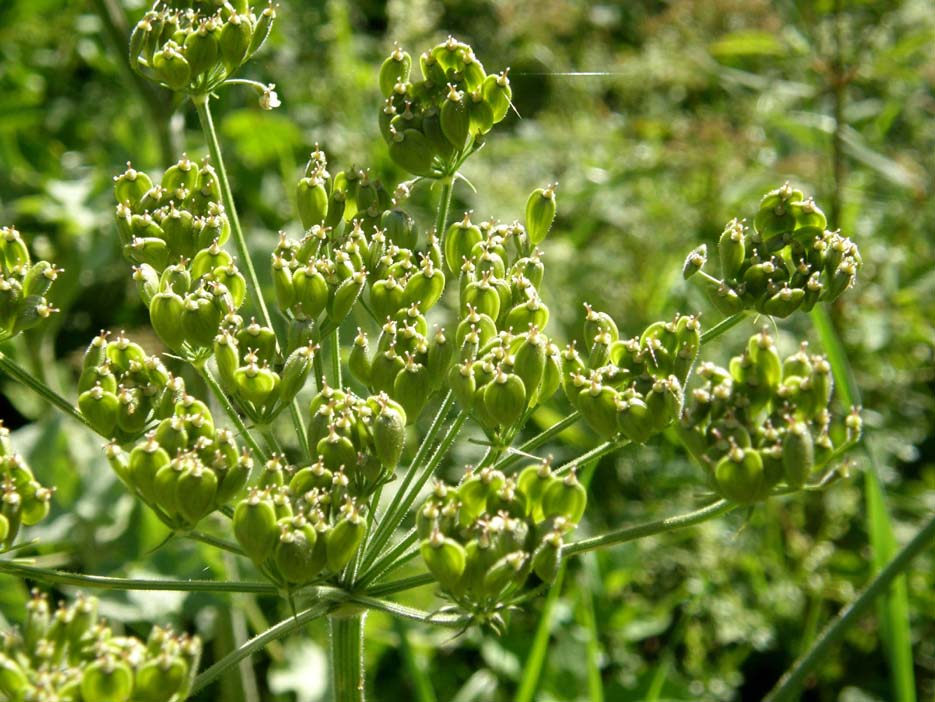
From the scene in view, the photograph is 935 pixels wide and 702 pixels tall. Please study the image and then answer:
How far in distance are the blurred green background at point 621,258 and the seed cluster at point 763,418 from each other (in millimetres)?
1077

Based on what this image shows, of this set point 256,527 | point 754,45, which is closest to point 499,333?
point 256,527

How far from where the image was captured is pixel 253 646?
2475 mm

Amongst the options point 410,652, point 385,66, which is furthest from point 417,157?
point 410,652

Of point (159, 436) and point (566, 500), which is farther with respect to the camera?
point (159, 436)

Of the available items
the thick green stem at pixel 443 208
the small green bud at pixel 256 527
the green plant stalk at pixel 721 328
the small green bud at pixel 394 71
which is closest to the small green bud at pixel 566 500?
the small green bud at pixel 256 527

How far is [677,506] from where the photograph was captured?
17.8 feet

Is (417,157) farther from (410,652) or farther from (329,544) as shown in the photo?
(410,652)

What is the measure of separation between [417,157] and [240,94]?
4048mm

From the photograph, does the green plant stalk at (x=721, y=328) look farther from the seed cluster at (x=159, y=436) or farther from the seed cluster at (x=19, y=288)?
the seed cluster at (x=19, y=288)

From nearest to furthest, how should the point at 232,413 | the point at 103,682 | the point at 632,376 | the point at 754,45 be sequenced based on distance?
the point at 103,682
the point at 232,413
the point at 632,376
the point at 754,45

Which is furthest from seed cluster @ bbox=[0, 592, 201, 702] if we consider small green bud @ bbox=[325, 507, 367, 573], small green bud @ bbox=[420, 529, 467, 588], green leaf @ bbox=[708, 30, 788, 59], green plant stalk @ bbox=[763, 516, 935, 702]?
green leaf @ bbox=[708, 30, 788, 59]

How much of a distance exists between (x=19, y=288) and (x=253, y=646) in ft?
3.66

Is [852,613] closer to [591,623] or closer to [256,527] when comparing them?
[256,527]

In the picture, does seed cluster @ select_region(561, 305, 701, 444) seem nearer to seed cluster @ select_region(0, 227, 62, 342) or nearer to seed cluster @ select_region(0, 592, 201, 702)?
seed cluster @ select_region(0, 592, 201, 702)
